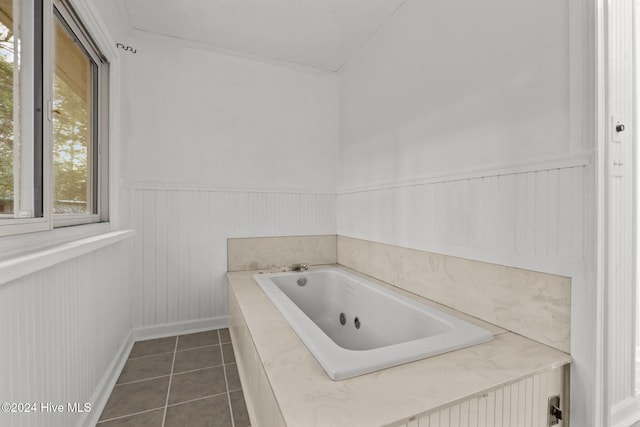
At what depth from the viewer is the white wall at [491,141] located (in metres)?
1.07

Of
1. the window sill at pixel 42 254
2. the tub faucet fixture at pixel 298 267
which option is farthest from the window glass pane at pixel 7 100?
the tub faucet fixture at pixel 298 267

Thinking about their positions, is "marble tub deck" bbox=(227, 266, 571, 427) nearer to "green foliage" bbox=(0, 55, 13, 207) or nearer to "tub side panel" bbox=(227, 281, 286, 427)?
"tub side panel" bbox=(227, 281, 286, 427)

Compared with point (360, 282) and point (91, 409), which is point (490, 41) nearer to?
point (360, 282)

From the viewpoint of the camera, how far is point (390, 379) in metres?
0.93

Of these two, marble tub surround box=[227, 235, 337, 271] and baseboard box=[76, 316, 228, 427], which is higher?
marble tub surround box=[227, 235, 337, 271]

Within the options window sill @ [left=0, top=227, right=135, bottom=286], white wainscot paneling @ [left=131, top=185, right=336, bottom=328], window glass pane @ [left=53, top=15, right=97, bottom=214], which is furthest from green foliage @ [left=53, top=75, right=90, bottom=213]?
white wainscot paneling @ [left=131, top=185, right=336, bottom=328]

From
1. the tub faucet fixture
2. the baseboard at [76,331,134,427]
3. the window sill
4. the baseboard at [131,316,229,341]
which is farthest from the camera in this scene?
the tub faucet fixture

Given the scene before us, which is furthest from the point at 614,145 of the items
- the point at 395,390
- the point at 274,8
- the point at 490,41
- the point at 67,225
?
the point at 67,225

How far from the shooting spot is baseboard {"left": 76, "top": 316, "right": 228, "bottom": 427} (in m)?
1.33

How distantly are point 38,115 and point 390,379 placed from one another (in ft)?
5.05

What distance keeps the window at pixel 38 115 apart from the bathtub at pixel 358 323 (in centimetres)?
107

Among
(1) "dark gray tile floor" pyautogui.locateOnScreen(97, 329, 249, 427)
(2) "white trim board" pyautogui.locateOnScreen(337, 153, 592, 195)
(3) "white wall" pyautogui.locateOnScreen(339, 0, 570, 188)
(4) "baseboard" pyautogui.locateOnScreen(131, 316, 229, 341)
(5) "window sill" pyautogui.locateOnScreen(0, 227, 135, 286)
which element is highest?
(3) "white wall" pyautogui.locateOnScreen(339, 0, 570, 188)

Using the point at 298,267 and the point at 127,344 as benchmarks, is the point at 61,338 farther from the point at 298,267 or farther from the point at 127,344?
the point at 298,267

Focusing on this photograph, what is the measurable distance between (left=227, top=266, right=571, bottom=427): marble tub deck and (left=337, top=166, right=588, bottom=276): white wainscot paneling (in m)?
0.37
